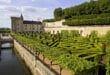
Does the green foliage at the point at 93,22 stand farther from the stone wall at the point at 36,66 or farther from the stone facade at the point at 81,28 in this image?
the stone wall at the point at 36,66

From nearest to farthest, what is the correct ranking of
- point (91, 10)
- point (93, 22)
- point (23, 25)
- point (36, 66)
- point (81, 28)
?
1. point (36, 66)
2. point (93, 22)
3. point (81, 28)
4. point (91, 10)
5. point (23, 25)

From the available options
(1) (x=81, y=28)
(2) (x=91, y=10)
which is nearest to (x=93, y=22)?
(1) (x=81, y=28)

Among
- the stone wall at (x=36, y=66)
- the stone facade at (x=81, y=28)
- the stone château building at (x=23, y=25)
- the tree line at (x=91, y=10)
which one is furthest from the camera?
the stone château building at (x=23, y=25)

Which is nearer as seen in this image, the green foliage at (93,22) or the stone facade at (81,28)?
the green foliage at (93,22)

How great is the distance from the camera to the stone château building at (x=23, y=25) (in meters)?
113

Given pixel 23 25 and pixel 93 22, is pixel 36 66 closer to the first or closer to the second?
pixel 93 22

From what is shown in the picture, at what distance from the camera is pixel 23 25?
4601 inches

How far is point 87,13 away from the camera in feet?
168

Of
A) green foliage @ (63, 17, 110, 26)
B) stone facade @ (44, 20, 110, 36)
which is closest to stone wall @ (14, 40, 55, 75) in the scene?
stone facade @ (44, 20, 110, 36)

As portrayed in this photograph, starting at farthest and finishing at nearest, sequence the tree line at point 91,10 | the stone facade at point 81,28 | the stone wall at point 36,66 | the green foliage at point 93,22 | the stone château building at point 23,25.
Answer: the stone château building at point 23,25 < the tree line at point 91,10 < the stone facade at point 81,28 < the green foliage at point 93,22 < the stone wall at point 36,66

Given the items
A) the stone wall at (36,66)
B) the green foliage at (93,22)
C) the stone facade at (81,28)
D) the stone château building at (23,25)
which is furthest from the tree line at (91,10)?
the stone château building at (23,25)

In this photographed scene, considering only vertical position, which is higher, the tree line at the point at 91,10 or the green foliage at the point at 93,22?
the tree line at the point at 91,10

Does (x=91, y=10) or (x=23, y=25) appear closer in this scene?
(x=91, y=10)

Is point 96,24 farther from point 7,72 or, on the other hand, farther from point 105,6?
point 7,72
